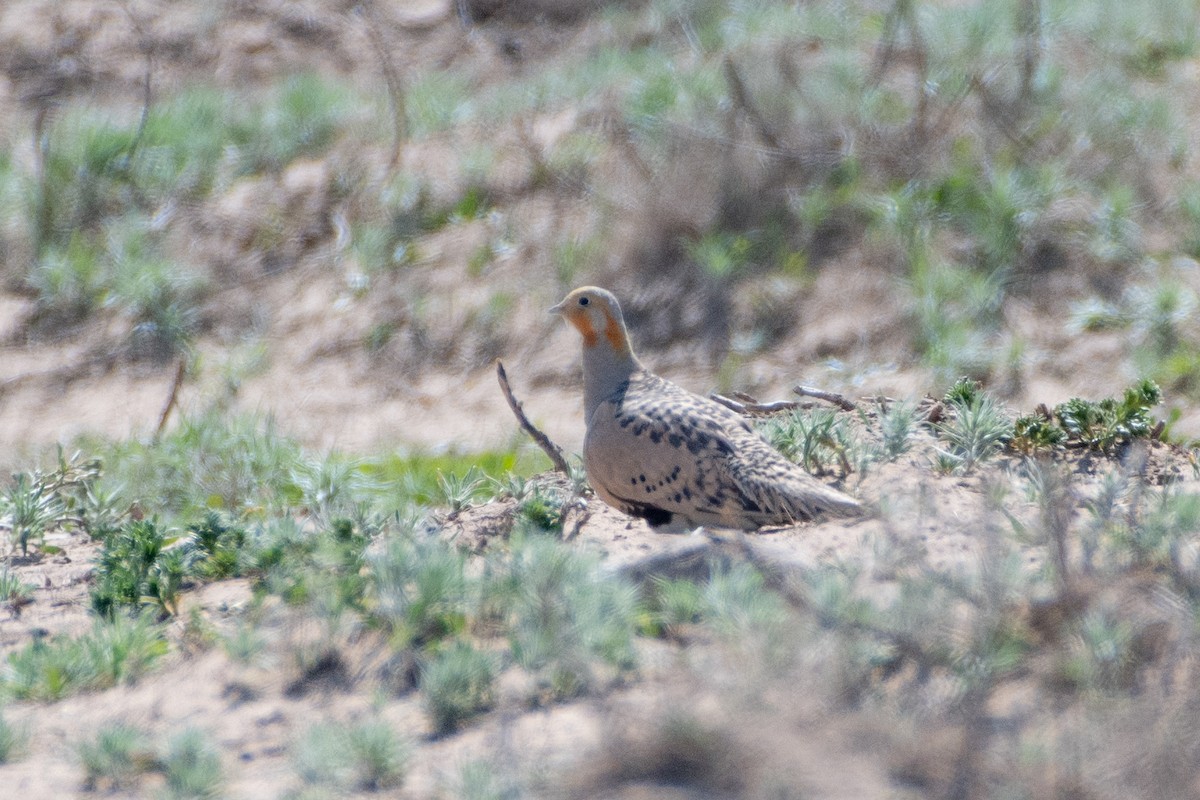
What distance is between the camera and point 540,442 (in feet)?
19.0

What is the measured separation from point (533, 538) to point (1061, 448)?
244 centimetres

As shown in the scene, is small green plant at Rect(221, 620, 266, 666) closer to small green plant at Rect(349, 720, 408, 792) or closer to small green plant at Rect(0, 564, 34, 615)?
small green plant at Rect(349, 720, 408, 792)

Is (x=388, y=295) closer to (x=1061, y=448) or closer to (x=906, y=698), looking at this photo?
(x=1061, y=448)

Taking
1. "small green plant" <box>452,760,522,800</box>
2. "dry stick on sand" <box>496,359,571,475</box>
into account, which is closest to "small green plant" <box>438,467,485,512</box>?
"dry stick on sand" <box>496,359,571,475</box>

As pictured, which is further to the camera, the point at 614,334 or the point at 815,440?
the point at 614,334

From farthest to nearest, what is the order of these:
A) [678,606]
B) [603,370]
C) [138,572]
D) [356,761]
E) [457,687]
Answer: [603,370] → [138,572] → [678,606] → [457,687] → [356,761]

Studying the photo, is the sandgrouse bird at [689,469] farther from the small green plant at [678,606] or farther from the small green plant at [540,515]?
the small green plant at [678,606]

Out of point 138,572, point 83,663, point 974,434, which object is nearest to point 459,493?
point 138,572

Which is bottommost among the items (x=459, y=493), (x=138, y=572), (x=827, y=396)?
(x=459, y=493)

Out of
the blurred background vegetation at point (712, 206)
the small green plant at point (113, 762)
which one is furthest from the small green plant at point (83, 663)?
the blurred background vegetation at point (712, 206)

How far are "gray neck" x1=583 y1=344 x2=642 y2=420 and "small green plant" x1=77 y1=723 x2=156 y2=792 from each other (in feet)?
9.88

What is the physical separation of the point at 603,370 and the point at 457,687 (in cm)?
285

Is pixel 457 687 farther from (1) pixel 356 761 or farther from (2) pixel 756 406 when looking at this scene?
(2) pixel 756 406

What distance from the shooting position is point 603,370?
6.04 meters
